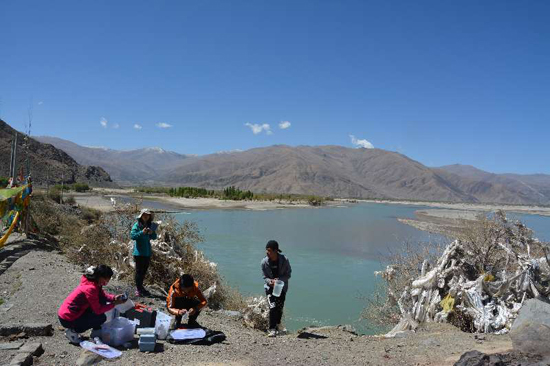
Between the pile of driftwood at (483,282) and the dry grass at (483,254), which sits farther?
the dry grass at (483,254)

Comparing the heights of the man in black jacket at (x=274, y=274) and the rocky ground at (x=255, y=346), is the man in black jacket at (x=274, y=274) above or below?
above

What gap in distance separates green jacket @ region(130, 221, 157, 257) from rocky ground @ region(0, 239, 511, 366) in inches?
36.9

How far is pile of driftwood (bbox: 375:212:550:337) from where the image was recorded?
23.4ft

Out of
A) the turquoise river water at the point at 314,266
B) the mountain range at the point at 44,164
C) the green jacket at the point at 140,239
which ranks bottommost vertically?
the turquoise river water at the point at 314,266

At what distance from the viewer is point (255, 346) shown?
20.1 feet

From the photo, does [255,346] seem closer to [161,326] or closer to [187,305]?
[187,305]

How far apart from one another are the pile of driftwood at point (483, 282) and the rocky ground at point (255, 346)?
57 cm

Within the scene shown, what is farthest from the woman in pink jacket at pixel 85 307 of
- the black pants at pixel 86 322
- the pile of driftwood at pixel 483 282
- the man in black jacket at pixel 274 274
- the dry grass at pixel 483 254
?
the dry grass at pixel 483 254

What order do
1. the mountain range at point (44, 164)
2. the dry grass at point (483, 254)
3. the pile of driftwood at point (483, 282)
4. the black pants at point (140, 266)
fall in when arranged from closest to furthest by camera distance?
the pile of driftwood at point (483, 282) → the black pants at point (140, 266) → the dry grass at point (483, 254) → the mountain range at point (44, 164)

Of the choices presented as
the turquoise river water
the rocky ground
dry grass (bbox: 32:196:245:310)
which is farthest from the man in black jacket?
the turquoise river water

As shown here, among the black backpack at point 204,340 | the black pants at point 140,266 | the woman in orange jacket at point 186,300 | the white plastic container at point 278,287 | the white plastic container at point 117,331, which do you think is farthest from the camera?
the black pants at point 140,266

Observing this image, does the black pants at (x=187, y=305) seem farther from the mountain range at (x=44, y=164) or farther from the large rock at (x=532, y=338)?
the mountain range at (x=44, y=164)

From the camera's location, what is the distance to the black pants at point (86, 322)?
17.5 feet

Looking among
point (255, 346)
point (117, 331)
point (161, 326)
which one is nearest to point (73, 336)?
point (117, 331)
